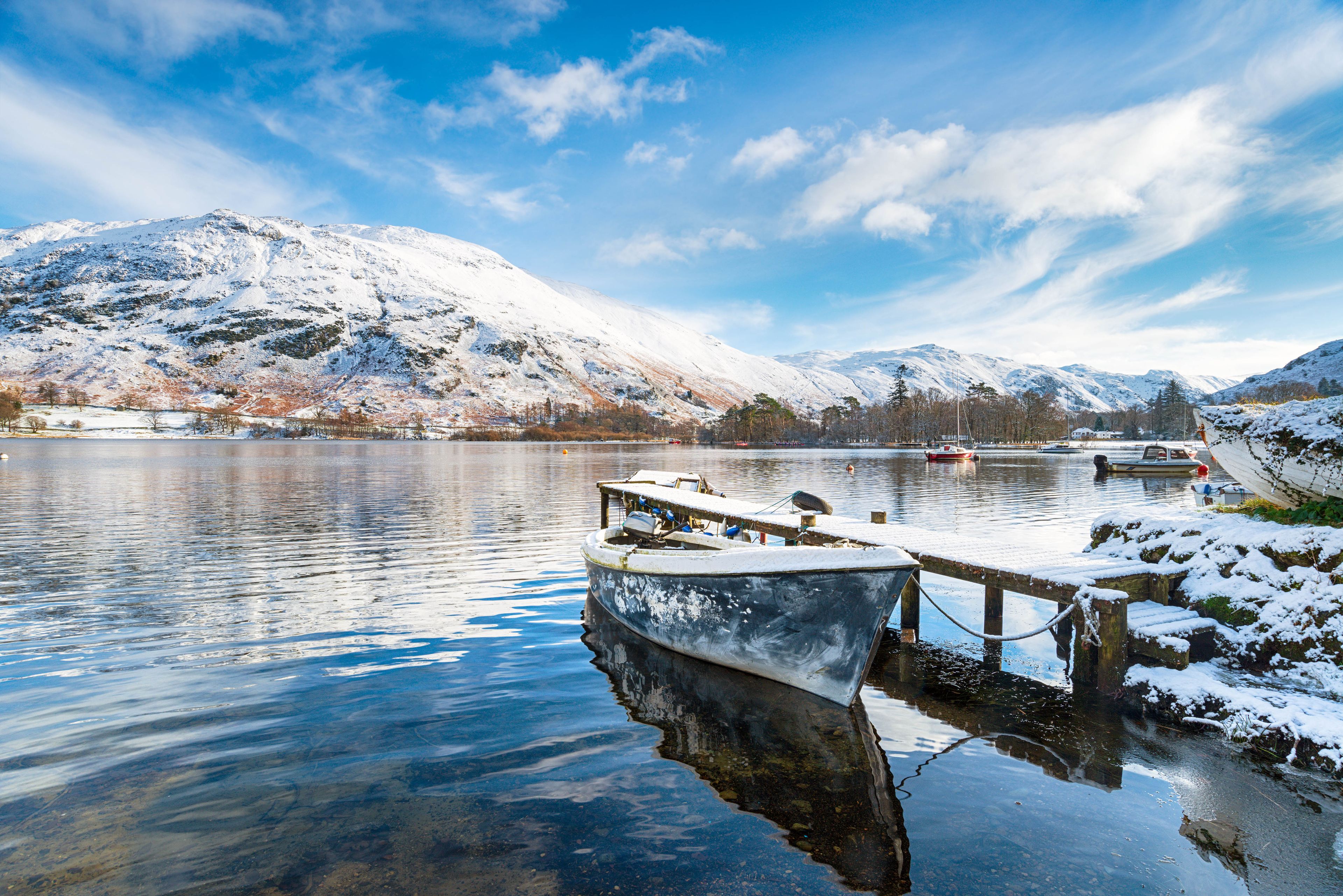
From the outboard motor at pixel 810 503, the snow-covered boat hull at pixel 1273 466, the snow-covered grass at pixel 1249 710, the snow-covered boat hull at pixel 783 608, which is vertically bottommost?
the snow-covered grass at pixel 1249 710

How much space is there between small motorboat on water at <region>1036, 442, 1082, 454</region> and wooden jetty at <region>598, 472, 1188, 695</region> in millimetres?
118362

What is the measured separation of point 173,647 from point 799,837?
39.4 feet

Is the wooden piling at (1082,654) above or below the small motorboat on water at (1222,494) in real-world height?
below

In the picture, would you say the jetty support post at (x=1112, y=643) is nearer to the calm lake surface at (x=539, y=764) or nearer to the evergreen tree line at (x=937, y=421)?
the calm lake surface at (x=539, y=764)

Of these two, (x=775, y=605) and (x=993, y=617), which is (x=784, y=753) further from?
(x=993, y=617)

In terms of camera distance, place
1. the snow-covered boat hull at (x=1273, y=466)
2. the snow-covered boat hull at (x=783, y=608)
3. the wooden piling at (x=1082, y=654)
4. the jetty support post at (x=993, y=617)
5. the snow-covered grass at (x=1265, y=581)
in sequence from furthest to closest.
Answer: the jetty support post at (x=993, y=617), the snow-covered boat hull at (x=1273, y=466), the wooden piling at (x=1082, y=654), the snow-covered grass at (x=1265, y=581), the snow-covered boat hull at (x=783, y=608)

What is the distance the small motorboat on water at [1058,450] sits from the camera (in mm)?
117562

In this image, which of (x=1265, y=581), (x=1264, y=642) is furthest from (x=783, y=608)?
(x=1265, y=581)

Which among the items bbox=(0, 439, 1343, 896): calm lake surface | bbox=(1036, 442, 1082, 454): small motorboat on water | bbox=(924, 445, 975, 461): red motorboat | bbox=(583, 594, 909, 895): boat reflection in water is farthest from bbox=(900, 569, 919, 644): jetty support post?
bbox=(1036, 442, 1082, 454): small motorboat on water

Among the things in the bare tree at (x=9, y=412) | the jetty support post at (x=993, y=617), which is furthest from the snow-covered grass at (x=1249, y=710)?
the bare tree at (x=9, y=412)

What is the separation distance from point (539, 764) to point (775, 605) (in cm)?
391

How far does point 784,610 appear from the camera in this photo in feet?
30.6

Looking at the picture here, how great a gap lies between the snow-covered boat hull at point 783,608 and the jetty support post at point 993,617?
4.14 metres

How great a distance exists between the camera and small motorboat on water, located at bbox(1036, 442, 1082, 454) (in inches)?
4628
